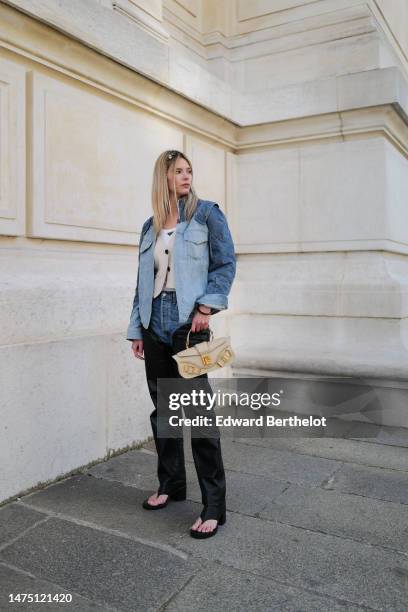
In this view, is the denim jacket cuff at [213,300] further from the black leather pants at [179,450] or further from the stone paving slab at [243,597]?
the stone paving slab at [243,597]

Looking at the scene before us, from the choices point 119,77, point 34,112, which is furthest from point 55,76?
point 119,77

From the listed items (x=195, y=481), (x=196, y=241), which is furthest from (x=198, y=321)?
(x=195, y=481)

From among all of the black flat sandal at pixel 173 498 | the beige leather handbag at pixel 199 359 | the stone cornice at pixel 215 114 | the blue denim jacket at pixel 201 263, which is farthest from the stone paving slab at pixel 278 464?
the stone cornice at pixel 215 114

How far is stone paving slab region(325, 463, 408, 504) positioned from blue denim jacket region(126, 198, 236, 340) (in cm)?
153

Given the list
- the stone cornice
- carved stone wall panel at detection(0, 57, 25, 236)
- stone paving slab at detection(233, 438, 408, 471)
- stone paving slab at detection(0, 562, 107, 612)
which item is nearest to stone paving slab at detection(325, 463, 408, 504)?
stone paving slab at detection(233, 438, 408, 471)

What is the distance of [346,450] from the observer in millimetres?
4359

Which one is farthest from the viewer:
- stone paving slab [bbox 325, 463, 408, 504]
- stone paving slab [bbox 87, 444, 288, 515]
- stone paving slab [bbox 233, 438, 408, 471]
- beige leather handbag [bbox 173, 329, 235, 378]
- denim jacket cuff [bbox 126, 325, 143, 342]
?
stone paving slab [bbox 233, 438, 408, 471]

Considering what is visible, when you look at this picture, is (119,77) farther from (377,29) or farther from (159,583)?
(159,583)

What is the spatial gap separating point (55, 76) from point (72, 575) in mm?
3139

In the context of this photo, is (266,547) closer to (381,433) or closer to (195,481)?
(195,481)

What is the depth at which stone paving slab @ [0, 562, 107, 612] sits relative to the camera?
2221 mm

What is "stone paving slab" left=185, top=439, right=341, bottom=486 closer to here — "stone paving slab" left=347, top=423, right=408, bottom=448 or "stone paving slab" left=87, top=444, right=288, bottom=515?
"stone paving slab" left=87, top=444, right=288, bottom=515

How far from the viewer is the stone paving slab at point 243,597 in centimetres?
220

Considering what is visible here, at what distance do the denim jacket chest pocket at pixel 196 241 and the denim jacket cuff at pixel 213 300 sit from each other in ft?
0.69
